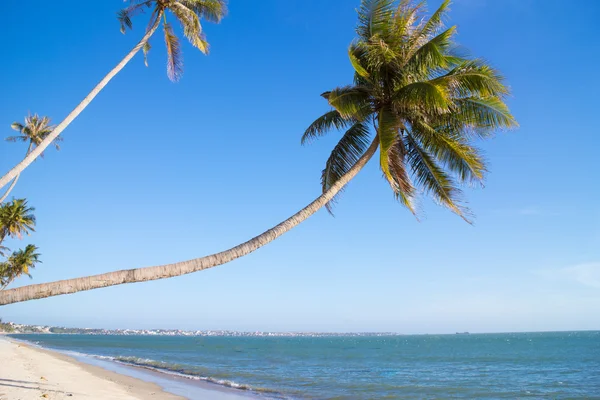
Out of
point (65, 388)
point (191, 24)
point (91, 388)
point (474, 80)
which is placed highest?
point (191, 24)

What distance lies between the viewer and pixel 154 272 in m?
5.84

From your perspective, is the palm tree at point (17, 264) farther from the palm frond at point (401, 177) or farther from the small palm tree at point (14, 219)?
the palm frond at point (401, 177)

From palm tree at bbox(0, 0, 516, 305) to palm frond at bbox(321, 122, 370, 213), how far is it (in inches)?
1.0

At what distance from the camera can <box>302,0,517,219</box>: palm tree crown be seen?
28.7 feet

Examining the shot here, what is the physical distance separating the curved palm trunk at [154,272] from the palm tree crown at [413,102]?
243 cm

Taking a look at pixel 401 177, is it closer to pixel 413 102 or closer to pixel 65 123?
pixel 413 102

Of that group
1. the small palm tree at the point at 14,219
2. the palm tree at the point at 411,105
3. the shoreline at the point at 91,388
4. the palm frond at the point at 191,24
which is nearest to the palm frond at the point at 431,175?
the palm tree at the point at 411,105

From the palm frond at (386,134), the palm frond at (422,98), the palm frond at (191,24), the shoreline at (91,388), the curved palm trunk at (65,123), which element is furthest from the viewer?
the shoreline at (91,388)

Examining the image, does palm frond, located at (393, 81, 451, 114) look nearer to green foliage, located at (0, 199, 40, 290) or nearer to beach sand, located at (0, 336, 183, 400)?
beach sand, located at (0, 336, 183, 400)

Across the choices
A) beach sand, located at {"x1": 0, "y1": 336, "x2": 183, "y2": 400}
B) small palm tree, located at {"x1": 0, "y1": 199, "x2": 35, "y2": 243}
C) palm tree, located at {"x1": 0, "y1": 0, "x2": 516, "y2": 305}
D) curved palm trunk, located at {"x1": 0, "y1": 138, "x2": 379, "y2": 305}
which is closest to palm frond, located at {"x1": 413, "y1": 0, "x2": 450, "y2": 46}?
palm tree, located at {"x1": 0, "y1": 0, "x2": 516, "y2": 305}

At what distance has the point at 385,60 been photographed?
9172mm

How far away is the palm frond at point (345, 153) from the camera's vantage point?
1046 cm

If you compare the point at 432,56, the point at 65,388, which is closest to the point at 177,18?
the point at 432,56

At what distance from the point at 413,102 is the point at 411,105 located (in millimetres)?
136
